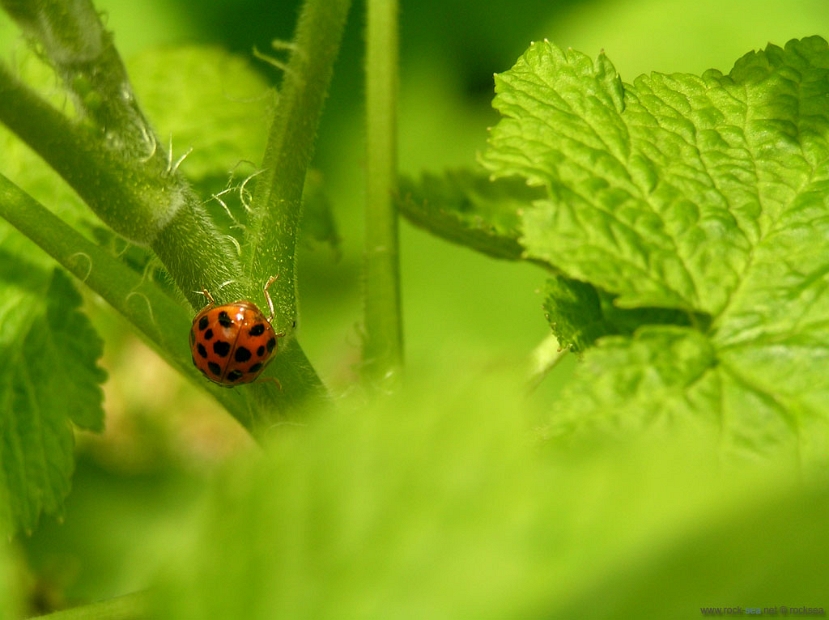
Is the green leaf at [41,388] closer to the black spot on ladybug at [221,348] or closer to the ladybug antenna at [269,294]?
the black spot on ladybug at [221,348]

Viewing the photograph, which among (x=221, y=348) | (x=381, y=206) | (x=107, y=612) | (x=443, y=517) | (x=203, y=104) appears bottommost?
(x=107, y=612)

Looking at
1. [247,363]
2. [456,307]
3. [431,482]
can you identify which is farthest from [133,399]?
[431,482]

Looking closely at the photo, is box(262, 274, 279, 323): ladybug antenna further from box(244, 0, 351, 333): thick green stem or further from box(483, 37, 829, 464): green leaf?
box(483, 37, 829, 464): green leaf

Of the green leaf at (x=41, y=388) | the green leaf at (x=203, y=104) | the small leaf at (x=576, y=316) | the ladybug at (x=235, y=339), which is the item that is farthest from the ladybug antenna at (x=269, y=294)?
the green leaf at (x=203, y=104)

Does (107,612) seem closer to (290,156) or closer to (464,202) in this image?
(290,156)

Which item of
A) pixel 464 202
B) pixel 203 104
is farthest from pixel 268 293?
pixel 203 104

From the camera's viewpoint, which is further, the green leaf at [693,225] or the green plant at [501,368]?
the green leaf at [693,225]

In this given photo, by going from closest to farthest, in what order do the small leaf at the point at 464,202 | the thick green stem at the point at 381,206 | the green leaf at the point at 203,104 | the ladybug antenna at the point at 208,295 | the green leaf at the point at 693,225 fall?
the green leaf at the point at 693,225 → the ladybug antenna at the point at 208,295 → the thick green stem at the point at 381,206 → the small leaf at the point at 464,202 → the green leaf at the point at 203,104

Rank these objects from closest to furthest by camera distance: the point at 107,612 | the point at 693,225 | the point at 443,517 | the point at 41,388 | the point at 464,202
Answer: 1. the point at 443,517
2. the point at 693,225
3. the point at 107,612
4. the point at 41,388
5. the point at 464,202
